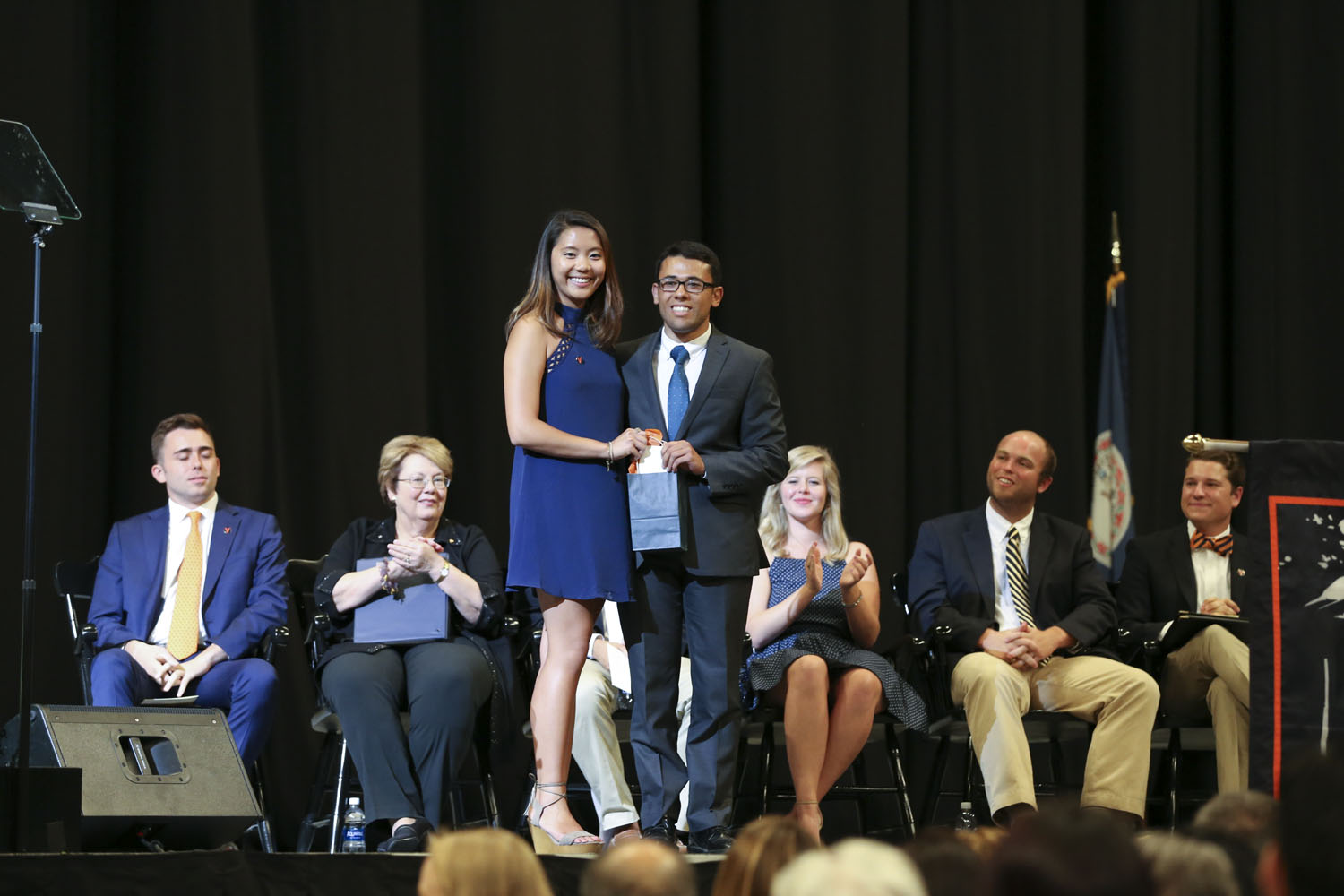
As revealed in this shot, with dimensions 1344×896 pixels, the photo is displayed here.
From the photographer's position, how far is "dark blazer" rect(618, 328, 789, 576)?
3.82 metres

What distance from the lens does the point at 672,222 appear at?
19.3 ft

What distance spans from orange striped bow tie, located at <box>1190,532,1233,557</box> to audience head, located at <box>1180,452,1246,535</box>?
3 cm

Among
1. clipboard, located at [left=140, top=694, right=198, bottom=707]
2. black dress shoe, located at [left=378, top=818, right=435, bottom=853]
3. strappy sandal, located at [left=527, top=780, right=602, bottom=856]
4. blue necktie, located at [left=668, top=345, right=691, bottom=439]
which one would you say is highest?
blue necktie, located at [left=668, top=345, right=691, bottom=439]

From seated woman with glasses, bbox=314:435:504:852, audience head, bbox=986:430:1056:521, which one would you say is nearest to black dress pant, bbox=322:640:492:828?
seated woman with glasses, bbox=314:435:504:852

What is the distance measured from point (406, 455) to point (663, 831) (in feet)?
4.97

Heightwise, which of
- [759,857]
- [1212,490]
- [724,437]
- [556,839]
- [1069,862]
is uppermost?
[724,437]

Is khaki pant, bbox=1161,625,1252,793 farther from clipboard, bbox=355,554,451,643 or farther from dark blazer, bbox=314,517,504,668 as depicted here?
clipboard, bbox=355,554,451,643

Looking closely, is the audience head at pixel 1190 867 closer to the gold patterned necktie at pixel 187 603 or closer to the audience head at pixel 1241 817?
the audience head at pixel 1241 817

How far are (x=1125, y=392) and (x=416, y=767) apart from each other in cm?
341

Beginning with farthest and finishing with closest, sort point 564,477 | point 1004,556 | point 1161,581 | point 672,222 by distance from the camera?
point 672,222 < point 1161,581 < point 1004,556 < point 564,477

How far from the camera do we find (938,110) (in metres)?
6.33

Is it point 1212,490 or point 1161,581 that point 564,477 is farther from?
point 1212,490

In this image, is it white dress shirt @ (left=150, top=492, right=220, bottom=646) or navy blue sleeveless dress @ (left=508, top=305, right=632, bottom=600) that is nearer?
navy blue sleeveless dress @ (left=508, top=305, right=632, bottom=600)

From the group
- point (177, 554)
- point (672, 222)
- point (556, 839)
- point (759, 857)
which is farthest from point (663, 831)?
point (672, 222)
